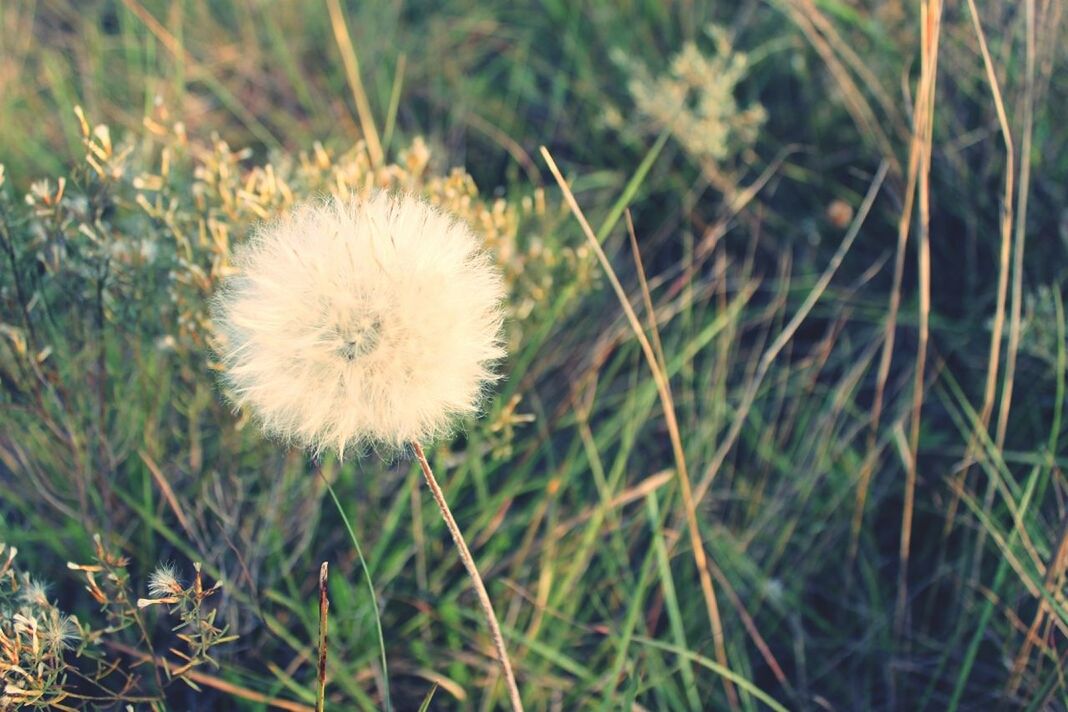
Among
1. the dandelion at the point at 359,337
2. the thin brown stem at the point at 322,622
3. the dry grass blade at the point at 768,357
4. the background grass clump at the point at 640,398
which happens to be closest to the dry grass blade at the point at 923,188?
the background grass clump at the point at 640,398

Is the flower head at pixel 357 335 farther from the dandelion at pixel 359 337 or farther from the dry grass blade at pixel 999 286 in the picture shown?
the dry grass blade at pixel 999 286

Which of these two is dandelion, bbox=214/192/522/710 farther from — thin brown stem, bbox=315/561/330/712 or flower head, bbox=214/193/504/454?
thin brown stem, bbox=315/561/330/712

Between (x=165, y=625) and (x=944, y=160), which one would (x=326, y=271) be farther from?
(x=944, y=160)

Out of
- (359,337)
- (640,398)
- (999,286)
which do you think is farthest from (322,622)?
(999,286)

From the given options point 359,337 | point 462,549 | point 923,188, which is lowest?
point 462,549

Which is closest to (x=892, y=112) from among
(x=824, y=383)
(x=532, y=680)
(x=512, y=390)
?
(x=824, y=383)

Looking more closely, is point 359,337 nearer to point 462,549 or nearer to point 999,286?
point 462,549

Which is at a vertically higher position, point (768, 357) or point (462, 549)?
point (462, 549)
